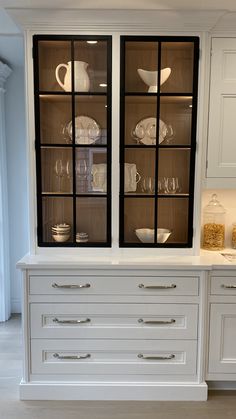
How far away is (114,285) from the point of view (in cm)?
234

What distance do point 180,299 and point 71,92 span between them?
5.05ft

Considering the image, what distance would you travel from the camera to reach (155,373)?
240cm

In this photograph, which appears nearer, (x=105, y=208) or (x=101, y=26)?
(x=101, y=26)

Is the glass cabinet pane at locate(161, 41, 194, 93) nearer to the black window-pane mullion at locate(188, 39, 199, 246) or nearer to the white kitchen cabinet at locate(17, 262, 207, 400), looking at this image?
the black window-pane mullion at locate(188, 39, 199, 246)

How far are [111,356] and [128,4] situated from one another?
220 cm

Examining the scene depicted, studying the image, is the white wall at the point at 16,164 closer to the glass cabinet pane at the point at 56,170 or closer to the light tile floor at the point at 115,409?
the glass cabinet pane at the point at 56,170

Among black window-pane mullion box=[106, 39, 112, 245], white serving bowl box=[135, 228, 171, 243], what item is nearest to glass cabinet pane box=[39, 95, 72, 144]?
black window-pane mullion box=[106, 39, 112, 245]

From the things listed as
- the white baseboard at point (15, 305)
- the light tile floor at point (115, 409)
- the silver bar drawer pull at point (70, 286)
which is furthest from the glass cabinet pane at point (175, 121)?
the white baseboard at point (15, 305)

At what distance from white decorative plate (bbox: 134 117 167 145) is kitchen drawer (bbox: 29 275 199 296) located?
936 millimetres

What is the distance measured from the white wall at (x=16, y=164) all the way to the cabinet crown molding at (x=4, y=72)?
0.06 meters

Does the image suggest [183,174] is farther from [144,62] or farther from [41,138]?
[41,138]

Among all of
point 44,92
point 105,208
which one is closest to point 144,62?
point 44,92

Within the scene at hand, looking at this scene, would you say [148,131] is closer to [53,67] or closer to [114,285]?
[53,67]

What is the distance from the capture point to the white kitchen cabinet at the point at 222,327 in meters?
2.37
